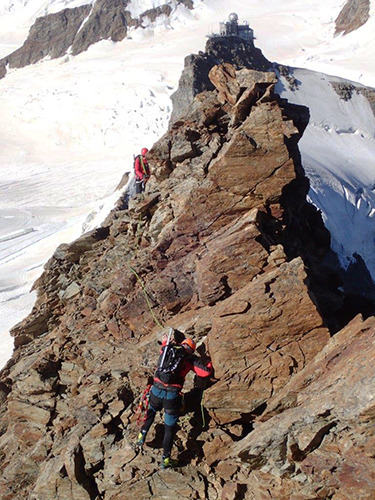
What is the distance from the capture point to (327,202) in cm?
2520

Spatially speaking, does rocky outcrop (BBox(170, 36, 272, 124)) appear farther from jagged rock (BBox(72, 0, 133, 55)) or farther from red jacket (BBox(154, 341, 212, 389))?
jagged rock (BBox(72, 0, 133, 55))

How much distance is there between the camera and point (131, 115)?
4794cm

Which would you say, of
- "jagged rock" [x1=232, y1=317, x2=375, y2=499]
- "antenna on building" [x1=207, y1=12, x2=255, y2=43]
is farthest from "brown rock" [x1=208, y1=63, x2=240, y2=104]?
"antenna on building" [x1=207, y1=12, x2=255, y2=43]

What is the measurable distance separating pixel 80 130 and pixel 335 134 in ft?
82.9

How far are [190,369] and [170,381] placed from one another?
14.4 inches

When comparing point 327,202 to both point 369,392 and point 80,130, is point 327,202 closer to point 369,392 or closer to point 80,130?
point 369,392

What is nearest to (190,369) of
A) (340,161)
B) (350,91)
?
(340,161)

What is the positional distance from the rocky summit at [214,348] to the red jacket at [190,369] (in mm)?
167

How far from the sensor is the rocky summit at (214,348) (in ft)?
18.4

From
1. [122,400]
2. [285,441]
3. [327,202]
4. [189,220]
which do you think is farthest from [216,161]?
[327,202]

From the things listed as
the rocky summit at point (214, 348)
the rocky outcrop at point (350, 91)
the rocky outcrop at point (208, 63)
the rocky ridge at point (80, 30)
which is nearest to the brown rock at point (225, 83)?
the rocky summit at point (214, 348)

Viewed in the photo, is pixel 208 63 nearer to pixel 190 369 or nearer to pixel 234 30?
pixel 234 30

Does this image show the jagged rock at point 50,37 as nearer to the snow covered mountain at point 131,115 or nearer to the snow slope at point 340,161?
the snow covered mountain at point 131,115

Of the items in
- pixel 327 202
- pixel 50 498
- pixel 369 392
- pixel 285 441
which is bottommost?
pixel 327 202
